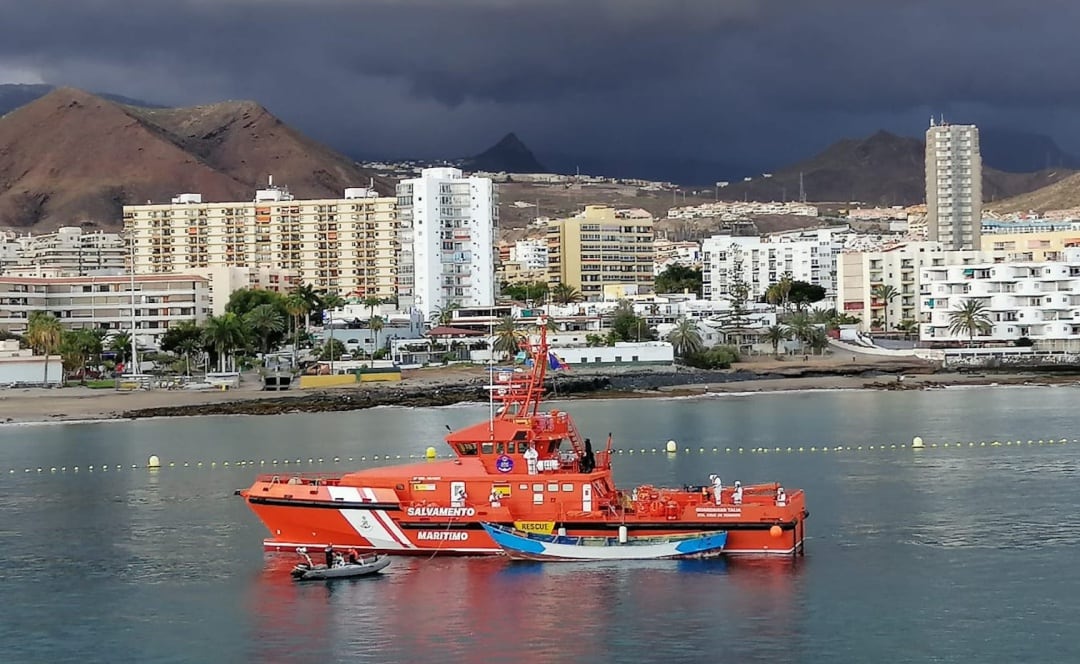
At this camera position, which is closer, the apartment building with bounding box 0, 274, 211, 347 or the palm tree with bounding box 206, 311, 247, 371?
the palm tree with bounding box 206, 311, 247, 371

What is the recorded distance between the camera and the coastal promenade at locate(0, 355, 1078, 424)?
392ft

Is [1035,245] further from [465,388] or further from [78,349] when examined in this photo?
[78,349]

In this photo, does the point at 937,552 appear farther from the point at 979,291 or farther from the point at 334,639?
the point at 979,291

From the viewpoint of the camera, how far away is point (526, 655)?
3747cm

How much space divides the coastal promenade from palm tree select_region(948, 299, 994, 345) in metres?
9.94

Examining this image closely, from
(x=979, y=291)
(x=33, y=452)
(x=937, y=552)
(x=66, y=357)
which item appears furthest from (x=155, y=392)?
(x=937, y=552)

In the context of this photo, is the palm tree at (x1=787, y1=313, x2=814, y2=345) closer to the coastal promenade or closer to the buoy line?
the coastal promenade

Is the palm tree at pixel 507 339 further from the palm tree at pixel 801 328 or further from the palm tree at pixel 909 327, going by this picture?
the palm tree at pixel 909 327

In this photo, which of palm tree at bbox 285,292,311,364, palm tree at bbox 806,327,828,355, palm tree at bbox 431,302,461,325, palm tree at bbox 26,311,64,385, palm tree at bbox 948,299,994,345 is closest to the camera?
palm tree at bbox 26,311,64,385

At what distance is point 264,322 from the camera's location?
15462 cm

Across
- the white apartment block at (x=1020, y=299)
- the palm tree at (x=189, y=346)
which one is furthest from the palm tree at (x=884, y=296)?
the palm tree at (x=189, y=346)

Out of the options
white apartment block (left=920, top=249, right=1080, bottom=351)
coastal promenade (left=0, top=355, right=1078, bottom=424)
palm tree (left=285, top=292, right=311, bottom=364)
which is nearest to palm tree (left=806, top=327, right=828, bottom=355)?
coastal promenade (left=0, top=355, right=1078, bottom=424)

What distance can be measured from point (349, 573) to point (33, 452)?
52.5 meters

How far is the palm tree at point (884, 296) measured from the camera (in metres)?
185
